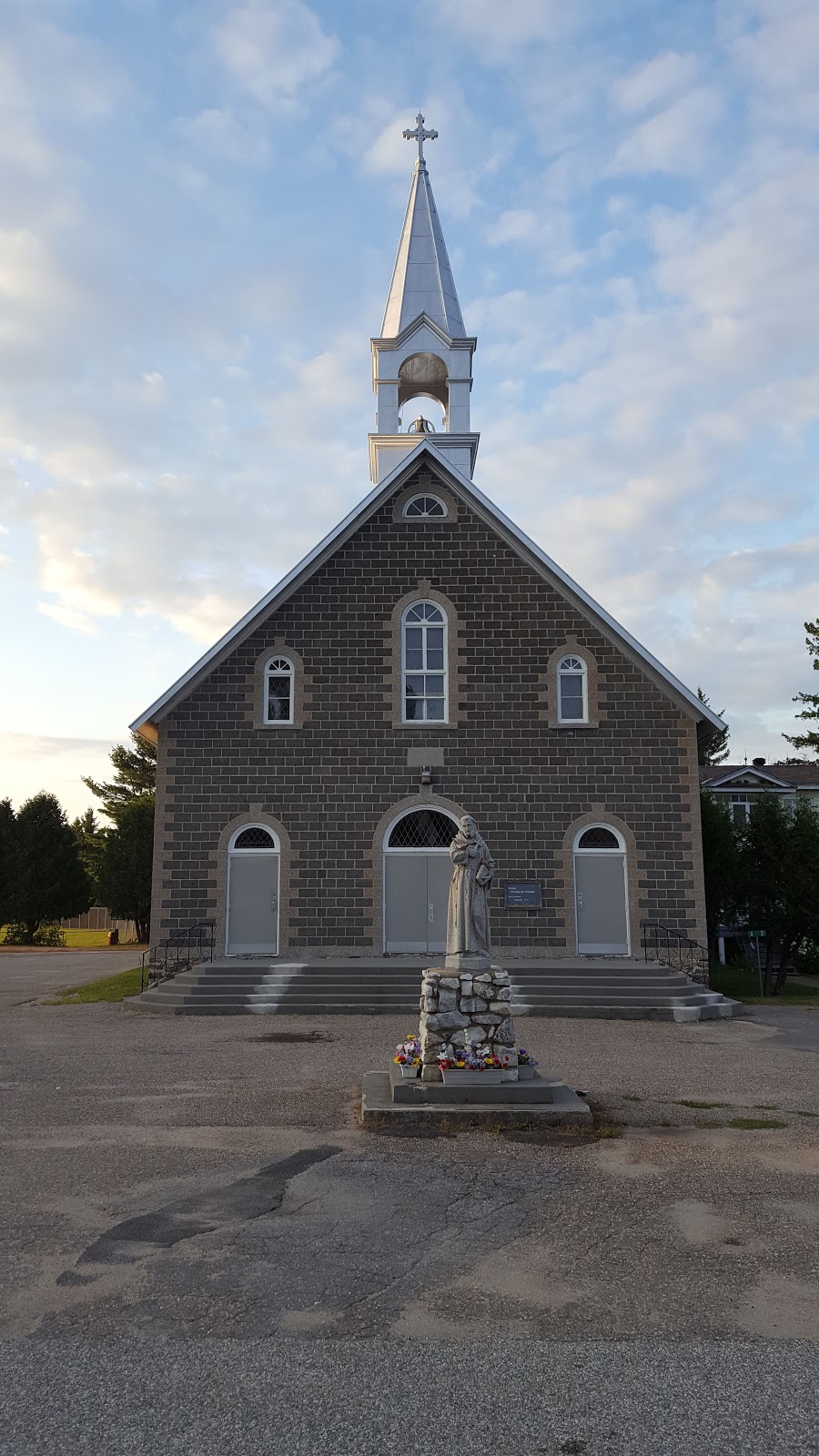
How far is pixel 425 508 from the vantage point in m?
23.2

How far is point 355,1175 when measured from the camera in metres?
8.02

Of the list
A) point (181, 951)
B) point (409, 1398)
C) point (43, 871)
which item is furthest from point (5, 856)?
point (409, 1398)

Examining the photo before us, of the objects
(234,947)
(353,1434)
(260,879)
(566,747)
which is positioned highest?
(566,747)

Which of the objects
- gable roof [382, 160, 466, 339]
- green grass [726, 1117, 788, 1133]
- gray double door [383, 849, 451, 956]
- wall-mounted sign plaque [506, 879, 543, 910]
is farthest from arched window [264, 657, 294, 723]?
green grass [726, 1117, 788, 1133]

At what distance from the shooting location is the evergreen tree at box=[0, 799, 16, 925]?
44562mm

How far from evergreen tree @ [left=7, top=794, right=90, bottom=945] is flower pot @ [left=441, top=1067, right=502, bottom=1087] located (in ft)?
124

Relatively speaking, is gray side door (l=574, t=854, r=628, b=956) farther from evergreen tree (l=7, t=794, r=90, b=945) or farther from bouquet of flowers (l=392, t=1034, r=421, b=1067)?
evergreen tree (l=7, t=794, r=90, b=945)

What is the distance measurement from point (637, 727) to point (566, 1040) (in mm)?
8467

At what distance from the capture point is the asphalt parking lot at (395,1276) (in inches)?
178

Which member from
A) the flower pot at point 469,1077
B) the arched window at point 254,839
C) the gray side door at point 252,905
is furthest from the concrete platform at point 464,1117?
the arched window at point 254,839

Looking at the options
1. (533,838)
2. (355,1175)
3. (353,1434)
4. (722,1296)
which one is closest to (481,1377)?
(353,1434)

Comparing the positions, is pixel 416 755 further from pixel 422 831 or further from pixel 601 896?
pixel 601 896

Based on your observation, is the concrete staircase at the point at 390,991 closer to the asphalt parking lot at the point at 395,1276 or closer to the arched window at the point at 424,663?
the arched window at the point at 424,663

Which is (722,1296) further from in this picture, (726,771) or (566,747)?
(726,771)
